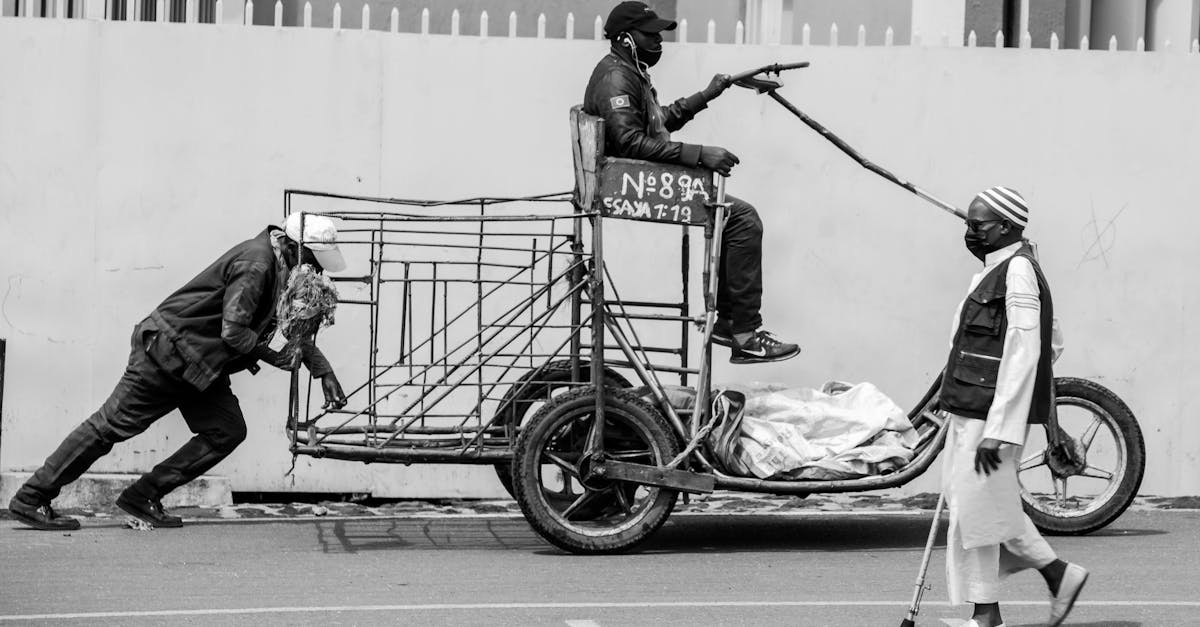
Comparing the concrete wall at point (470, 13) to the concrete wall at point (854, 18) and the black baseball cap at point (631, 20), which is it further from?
the black baseball cap at point (631, 20)

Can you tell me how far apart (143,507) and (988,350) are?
4.71 m

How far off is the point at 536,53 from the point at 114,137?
2.44m

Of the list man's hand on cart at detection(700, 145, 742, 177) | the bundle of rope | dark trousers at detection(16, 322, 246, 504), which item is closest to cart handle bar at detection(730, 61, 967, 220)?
man's hand on cart at detection(700, 145, 742, 177)

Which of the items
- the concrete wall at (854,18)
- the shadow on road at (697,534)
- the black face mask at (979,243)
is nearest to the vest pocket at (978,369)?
the black face mask at (979,243)

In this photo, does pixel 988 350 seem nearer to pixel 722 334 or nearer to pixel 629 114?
pixel 722 334

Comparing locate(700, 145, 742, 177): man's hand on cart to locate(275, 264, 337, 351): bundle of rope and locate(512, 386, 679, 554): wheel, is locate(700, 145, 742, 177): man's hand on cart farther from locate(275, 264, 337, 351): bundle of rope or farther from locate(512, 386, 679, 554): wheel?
locate(275, 264, 337, 351): bundle of rope

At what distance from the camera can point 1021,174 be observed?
1026 cm

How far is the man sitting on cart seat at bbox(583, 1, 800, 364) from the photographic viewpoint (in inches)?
331

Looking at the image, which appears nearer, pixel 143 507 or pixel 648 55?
pixel 648 55

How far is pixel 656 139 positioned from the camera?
846 centimetres

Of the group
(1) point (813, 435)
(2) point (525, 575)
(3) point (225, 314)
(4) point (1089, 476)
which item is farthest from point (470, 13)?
(2) point (525, 575)

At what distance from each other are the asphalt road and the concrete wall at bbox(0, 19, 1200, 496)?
0.95m

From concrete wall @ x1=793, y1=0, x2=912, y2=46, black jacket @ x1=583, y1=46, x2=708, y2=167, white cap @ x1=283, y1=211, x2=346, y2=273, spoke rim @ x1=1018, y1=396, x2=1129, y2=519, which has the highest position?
concrete wall @ x1=793, y1=0, x2=912, y2=46

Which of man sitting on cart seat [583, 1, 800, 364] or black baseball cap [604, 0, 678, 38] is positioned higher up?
black baseball cap [604, 0, 678, 38]
